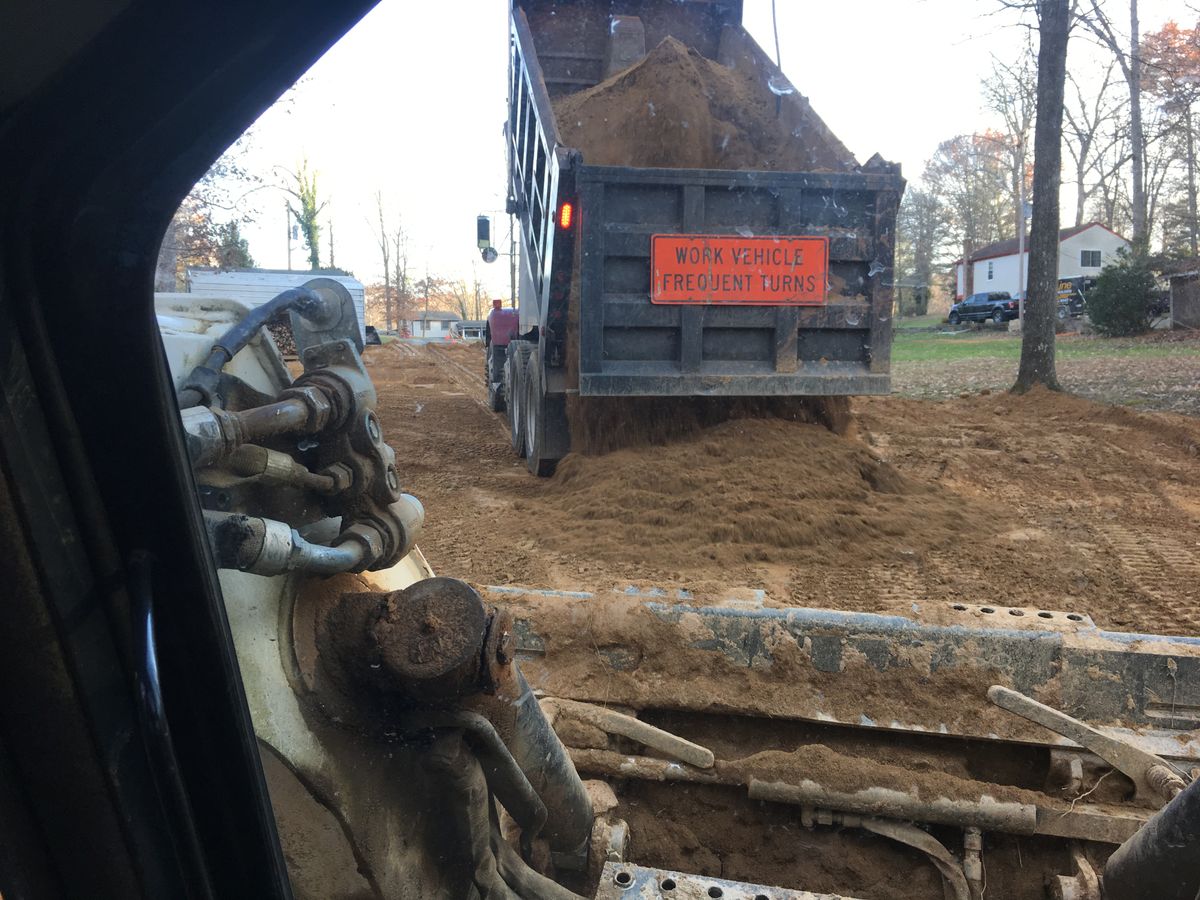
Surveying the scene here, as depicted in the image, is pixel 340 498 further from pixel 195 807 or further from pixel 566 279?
pixel 566 279

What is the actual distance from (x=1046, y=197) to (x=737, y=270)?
8.74 metres

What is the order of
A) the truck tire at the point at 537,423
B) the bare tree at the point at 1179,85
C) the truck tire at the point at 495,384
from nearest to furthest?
the truck tire at the point at 537,423 < the truck tire at the point at 495,384 < the bare tree at the point at 1179,85

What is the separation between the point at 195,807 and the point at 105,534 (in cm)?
39

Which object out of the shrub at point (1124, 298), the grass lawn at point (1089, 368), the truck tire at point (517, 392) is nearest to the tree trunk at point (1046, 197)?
the grass lawn at point (1089, 368)

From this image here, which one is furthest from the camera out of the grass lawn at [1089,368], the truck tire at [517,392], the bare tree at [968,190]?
the bare tree at [968,190]

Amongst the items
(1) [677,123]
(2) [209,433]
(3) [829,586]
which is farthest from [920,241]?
(2) [209,433]

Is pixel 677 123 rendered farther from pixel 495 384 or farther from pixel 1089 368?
pixel 1089 368

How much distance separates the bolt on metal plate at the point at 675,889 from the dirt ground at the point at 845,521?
1.51 m

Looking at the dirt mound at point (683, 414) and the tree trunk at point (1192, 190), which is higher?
the tree trunk at point (1192, 190)

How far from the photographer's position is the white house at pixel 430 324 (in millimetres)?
51806

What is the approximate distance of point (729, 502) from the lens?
17.0 feet

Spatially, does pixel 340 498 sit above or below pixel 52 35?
below

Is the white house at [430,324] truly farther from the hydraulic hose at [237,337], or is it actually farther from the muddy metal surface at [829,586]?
the hydraulic hose at [237,337]

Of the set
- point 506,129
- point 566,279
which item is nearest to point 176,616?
point 566,279
